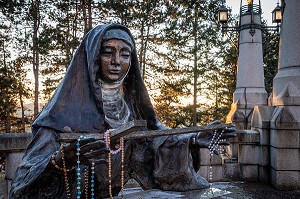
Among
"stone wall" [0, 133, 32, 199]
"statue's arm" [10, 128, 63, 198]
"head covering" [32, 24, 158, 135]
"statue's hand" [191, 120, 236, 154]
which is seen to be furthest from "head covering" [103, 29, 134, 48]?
"stone wall" [0, 133, 32, 199]

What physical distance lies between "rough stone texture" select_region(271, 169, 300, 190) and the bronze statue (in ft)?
15.5

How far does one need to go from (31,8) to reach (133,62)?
56.5 feet

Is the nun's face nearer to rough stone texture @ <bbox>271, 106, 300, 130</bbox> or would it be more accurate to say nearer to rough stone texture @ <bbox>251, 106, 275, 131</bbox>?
rough stone texture @ <bbox>271, 106, 300, 130</bbox>

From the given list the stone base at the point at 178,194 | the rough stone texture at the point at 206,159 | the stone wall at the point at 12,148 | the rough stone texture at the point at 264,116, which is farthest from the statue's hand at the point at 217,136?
the rough stone texture at the point at 264,116

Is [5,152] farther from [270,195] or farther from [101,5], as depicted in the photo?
[101,5]

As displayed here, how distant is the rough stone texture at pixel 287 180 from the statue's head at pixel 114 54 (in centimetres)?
557

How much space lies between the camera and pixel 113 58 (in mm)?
2732

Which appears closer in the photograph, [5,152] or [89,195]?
[89,195]

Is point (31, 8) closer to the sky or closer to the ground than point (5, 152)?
closer to the sky

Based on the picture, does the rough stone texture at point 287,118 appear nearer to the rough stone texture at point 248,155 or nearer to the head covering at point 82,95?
the rough stone texture at point 248,155

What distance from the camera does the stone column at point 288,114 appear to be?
6910mm

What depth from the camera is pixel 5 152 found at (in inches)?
183

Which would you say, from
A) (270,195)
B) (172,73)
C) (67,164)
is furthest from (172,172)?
(172,73)

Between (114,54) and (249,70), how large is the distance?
35.9ft
